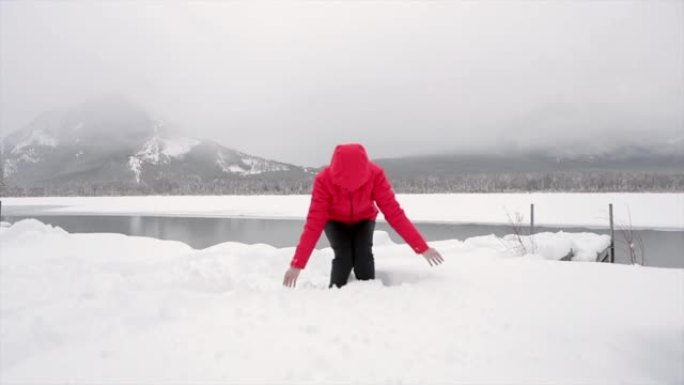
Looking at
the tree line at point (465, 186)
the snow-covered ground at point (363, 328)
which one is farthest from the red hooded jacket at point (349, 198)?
the tree line at point (465, 186)

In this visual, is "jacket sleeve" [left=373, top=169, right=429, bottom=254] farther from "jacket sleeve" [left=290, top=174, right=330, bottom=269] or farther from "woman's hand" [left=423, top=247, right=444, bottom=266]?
"jacket sleeve" [left=290, top=174, right=330, bottom=269]

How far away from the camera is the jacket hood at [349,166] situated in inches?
107

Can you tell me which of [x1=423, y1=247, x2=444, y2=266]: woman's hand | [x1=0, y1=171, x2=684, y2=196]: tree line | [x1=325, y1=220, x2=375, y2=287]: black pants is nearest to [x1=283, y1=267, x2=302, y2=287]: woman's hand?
[x1=325, y1=220, x2=375, y2=287]: black pants

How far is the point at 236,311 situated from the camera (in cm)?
224

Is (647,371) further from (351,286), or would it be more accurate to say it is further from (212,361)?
(212,361)

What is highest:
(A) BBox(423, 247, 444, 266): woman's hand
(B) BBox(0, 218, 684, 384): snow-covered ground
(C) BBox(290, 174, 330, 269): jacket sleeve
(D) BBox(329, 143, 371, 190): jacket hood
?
(D) BBox(329, 143, 371, 190): jacket hood

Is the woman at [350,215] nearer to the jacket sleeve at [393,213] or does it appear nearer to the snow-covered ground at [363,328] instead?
the jacket sleeve at [393,213]

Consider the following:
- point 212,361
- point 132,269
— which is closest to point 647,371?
point 212,361

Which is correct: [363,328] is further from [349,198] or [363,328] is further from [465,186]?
[465,186]

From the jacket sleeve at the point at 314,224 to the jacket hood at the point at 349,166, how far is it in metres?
0.15

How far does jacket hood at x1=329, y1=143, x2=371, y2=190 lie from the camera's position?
8.94ft

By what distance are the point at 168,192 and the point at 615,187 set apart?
110m

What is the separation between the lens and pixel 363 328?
2008 millimetres

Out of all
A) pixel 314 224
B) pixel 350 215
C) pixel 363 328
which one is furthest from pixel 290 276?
pixel 363 328
